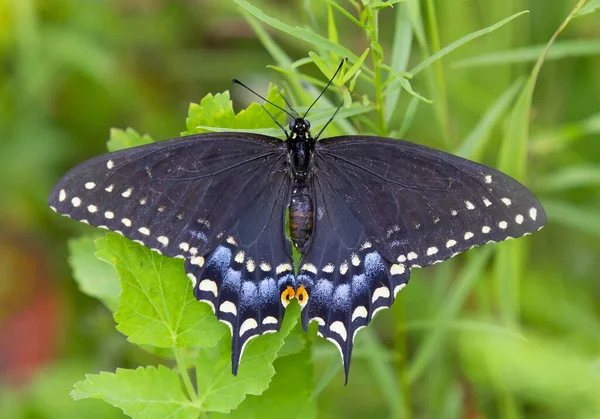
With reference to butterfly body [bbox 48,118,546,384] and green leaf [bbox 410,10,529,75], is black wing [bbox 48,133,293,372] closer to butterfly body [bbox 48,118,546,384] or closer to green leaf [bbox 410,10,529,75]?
butterfly body [bbox 48,118,546,384]

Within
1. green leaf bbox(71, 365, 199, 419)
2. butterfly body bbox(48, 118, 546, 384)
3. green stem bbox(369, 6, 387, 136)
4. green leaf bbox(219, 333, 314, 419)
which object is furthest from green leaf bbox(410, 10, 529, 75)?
green leaf bbox(71, 365, 199, 419)

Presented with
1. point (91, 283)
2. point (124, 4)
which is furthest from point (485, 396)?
point (124, 4)

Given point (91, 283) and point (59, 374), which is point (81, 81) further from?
point (91, 283)

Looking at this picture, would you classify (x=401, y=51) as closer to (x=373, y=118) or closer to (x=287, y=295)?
(x=287, y=295)

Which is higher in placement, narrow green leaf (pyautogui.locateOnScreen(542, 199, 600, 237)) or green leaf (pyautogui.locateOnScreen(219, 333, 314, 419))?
narrow green leaf (pyautogui.locateOnScreen(542, 199, 600, 237))

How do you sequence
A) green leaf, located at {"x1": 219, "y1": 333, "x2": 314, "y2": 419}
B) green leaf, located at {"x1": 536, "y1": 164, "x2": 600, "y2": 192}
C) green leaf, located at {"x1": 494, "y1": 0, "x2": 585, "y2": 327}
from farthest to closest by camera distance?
green leaf, located at {"x1": 536, "y1": 164, "x2": 600, "y2": 192} < green leaf, located at {"x1": 494, "y1": 0, "x2": 585, "y2": 327} < green leaf, located at {"x1": 219, "y1": 333, "x2": 314, "y2": 419}
